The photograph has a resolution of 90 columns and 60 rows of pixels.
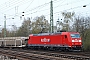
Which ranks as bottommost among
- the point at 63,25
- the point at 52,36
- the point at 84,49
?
the point at 84,49

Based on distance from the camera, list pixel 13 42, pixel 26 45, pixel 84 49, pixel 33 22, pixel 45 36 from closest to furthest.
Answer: pixel 84 49, pixel 45 36, pixel 26 45, pixel 13 42, pixel 33 22

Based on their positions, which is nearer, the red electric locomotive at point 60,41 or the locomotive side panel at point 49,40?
the red electric locomotive at point 60,41

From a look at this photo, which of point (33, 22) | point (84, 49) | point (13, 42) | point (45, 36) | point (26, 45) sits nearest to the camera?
point (84, 49)

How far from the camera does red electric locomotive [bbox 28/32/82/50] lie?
96.2ft

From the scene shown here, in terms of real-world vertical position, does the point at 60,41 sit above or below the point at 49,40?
below

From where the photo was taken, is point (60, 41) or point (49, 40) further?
point (49, 40)

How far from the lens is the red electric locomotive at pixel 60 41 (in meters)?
29.3

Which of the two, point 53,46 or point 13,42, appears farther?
point 13,42

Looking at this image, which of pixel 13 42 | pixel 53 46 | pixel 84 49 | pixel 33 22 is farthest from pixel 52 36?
pixel 33 22

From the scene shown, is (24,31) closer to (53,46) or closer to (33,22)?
(33,22)

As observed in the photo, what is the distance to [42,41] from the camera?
3538cm

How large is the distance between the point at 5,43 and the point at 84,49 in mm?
24067

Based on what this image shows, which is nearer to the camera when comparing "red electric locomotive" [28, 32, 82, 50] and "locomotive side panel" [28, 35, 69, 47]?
"red electric locomotive" [28, 32, 82, 50]

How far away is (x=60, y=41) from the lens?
30688mm
